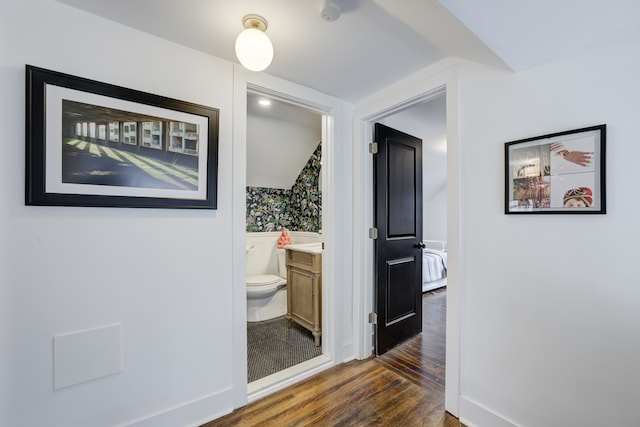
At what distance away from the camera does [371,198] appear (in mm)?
2381

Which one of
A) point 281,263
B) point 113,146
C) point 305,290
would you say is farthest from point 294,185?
point 113,146

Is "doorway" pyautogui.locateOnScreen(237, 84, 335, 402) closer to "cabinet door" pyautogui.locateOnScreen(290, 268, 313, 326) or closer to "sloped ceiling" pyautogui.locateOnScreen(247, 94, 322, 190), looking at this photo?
"sloped ceiling" pyautogui.locateOnScreen(247, 94, 322, 190)

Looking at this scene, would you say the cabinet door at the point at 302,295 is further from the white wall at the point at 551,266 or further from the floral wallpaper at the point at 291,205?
the white wall at the point at 551,266

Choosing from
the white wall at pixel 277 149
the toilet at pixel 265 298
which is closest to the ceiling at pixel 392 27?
the white wall at pixel 277 149

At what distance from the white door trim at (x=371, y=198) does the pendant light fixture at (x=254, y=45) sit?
3.60 ft

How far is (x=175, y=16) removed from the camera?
4.40 feet

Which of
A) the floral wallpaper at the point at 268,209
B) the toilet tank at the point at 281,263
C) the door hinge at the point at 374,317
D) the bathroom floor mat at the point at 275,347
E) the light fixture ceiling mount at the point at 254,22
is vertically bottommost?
the bathroom floor mat at the point at 275,347

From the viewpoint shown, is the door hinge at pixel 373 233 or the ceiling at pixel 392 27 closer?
the ceiling at pixel 392 27

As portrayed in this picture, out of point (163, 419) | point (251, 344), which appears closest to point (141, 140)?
point (163, 419)

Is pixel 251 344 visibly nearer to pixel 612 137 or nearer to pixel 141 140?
pixel 141 140

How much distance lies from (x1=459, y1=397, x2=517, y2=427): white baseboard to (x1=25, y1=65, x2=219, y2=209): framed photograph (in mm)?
1923

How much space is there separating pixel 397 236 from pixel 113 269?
2.12 m

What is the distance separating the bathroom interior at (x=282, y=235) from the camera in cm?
254

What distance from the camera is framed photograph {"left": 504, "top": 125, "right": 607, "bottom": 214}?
1.20 metres
